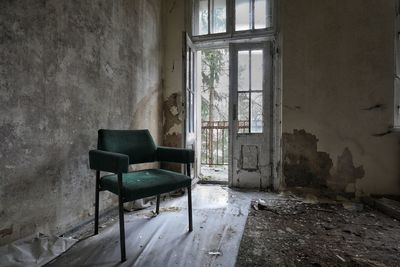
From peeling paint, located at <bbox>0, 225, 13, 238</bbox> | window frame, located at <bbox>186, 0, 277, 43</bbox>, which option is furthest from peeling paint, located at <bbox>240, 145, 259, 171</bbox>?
peeling paint, located at <bbox>0, 225, 13, 238</bbox>

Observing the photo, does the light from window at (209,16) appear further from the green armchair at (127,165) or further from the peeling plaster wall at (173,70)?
the green armchair at (127,165)

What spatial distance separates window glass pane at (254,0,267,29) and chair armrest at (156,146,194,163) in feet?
6.84

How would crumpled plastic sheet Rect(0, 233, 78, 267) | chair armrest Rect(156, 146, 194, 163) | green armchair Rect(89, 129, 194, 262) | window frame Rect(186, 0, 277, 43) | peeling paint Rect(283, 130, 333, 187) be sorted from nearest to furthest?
crumpled plastic sheet Rect(0, 233, 78, 267) < green armchair Rect(89, 129, 194, 262) < chair armrest Rect(156, 146, 194, 163) < peeling paint Rect(283, 130, 333, 187) < window frame Rect(186, 0, 277, 43)

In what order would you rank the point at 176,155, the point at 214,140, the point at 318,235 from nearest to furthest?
the point at 318,235 → the point at 176,155 → the point at 214,140

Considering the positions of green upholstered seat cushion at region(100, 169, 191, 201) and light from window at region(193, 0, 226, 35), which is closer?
green upholstered seat cushion at region(100, 169, 191, 201)

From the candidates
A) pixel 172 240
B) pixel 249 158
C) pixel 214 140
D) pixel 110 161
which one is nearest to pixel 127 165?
pixel 110 161

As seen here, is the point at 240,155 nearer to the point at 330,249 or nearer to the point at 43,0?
the point at 330,249

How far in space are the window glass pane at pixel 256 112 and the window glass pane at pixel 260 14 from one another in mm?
864

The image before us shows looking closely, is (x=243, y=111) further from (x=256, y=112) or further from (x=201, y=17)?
(x=201, y=17)

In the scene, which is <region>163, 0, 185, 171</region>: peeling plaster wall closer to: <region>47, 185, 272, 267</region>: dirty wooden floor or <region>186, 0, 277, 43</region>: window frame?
<region>186, 0, 277, 43</region>: window frame

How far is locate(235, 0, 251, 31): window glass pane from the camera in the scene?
329 centimetres

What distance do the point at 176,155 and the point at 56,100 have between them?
953 mm

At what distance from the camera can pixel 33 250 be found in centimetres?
154

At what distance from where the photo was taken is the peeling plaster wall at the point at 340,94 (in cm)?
276
